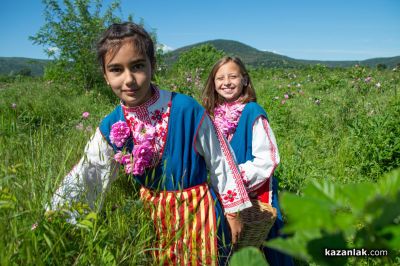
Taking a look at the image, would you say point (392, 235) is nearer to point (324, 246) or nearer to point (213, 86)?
point (324, 246)

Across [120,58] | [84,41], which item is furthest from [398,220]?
[84,41]

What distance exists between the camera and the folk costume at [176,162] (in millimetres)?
1551

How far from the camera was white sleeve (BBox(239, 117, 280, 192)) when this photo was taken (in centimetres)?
201

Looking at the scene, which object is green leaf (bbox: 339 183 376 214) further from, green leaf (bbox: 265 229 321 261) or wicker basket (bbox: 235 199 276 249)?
wicker basket (bbox: 235 199 276 249)

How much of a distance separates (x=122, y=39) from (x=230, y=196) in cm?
98

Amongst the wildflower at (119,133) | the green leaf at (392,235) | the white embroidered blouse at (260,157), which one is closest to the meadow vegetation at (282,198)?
the green leaf at (392,235)

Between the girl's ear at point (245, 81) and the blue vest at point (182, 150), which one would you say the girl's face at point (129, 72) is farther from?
the girl's ear at point (245, 81)

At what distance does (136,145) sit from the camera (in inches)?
61.7

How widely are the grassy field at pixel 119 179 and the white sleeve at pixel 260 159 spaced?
2.36 feet

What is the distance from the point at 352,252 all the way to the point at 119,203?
1.42 m

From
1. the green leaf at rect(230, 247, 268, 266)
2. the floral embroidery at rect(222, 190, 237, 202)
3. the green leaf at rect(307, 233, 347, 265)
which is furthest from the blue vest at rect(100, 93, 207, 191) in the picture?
the green leaf at rect(307, 233, 347, 265)

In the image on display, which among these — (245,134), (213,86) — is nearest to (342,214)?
(245,134)

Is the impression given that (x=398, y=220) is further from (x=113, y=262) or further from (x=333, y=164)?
(x=333, y=164)

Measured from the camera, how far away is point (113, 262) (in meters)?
1.12
